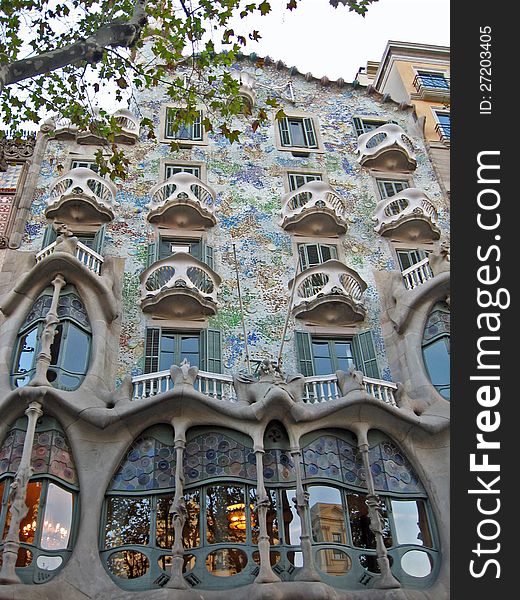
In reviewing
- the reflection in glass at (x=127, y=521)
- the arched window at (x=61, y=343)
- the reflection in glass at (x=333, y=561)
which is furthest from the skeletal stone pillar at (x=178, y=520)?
the arched window at (x=61, y=343)

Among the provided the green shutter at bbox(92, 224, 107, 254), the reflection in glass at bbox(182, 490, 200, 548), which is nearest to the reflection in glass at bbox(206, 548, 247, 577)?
the reflection in glass at bbox(182, 490, 200, 548)

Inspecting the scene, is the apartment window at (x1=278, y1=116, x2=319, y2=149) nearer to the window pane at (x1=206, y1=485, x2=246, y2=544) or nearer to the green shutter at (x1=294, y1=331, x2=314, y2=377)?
the green shutter at (x1=294, y1=331, x2=314, y2=377)

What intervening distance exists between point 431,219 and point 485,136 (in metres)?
9.56

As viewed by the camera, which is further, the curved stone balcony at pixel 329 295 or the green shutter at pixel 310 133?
the green shutter at pixel 310 133

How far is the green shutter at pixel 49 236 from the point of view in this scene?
16922mm

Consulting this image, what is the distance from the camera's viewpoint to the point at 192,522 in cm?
→ 1212

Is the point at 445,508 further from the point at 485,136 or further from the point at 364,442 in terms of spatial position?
the point at 485,136

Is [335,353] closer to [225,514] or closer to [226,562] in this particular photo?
[225,514]

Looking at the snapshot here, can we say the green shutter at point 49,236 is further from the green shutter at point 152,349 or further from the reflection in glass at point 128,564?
the reflection in glass at point 128,564

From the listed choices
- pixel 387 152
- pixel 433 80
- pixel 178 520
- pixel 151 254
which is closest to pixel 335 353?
pixel 151 254

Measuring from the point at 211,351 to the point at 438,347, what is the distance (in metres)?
5.71

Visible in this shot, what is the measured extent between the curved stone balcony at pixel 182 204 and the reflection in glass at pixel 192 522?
855cm

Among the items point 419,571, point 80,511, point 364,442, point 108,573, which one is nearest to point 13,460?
point 80,511

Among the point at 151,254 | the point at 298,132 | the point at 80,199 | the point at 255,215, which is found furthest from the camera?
the point at 298,132
